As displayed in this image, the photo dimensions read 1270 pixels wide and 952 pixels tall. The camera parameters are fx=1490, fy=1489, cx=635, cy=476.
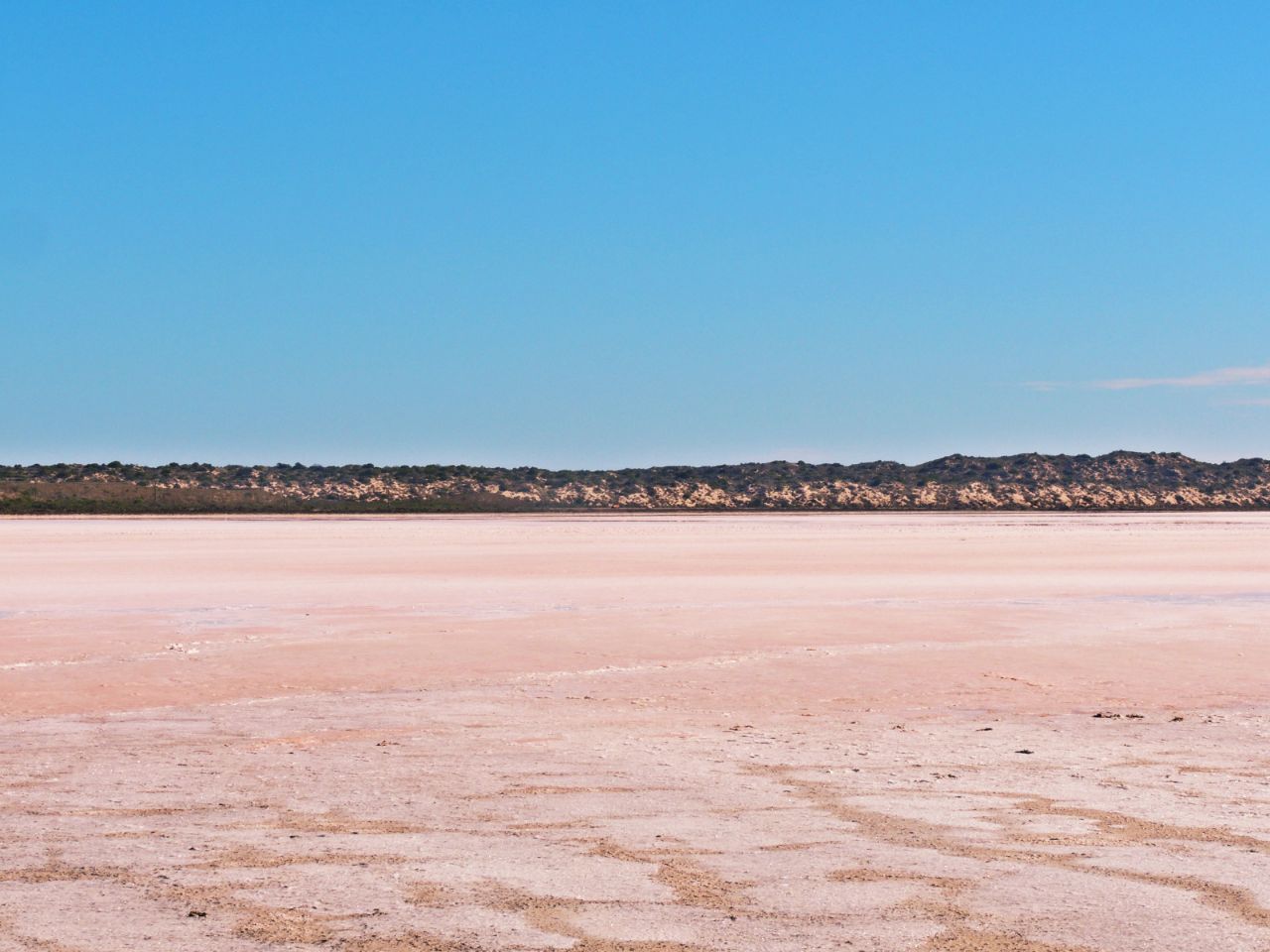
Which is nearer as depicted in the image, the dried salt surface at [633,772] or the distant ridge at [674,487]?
the dried salt surface at [633,772]

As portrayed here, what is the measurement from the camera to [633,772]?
9.57 metres

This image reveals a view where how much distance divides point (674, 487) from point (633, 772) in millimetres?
108041

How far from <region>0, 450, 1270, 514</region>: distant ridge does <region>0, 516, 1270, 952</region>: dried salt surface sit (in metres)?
68.8

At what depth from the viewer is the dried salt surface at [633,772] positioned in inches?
241

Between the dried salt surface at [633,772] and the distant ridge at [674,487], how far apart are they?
68831 mm

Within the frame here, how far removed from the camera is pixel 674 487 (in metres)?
118

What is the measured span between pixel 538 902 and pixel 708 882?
32.3 inches

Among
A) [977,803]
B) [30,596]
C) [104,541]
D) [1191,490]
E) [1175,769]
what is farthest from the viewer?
[1191,490]

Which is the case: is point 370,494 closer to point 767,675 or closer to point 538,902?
point 767,675

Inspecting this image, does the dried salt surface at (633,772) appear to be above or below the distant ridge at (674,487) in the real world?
below

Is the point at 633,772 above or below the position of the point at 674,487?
below

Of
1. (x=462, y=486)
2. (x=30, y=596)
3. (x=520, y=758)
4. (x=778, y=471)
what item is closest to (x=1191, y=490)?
(x=778, y=471)

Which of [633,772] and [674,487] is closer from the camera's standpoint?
[633,772]

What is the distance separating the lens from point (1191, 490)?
126188 mm
